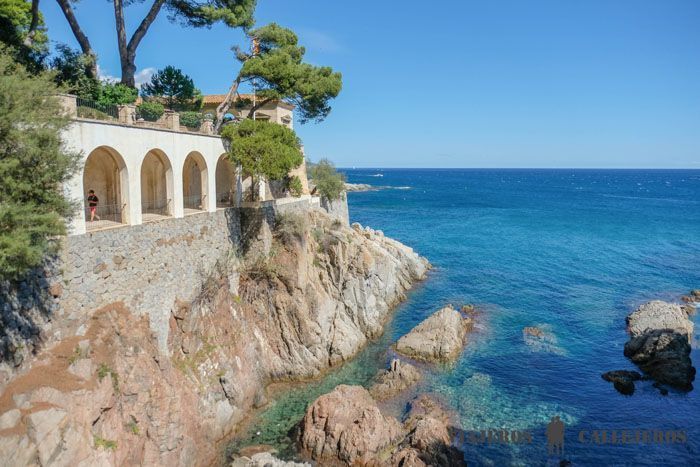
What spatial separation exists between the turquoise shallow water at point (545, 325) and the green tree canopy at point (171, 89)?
20455 millimetres

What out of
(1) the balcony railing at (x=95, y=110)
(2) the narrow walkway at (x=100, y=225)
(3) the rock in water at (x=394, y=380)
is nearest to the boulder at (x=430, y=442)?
(3) the rock in water at (x=394, y=380)

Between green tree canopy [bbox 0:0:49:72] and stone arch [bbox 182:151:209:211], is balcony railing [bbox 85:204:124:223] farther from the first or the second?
green tree canopy [bbox 0:0:49:72]

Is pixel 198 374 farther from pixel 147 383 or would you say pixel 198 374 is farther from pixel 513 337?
pixel 513 337

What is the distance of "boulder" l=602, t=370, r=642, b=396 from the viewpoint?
24266 mm

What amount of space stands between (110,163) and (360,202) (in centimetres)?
8801

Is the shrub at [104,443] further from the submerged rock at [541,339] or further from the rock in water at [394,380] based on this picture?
the submerged rock at [541,339]

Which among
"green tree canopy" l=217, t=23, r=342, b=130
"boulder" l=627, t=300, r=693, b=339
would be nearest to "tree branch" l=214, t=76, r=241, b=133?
"green tree canopy" l=217, t=23, r=342, b=130

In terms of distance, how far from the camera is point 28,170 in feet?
43.8

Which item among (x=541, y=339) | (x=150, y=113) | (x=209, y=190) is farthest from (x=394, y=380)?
(x=150, y=113)

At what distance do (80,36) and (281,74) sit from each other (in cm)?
1172

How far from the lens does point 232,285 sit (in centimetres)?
2442

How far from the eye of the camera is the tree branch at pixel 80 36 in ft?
86.6

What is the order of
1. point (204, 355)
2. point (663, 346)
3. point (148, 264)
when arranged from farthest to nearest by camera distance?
1. point (663, 346)
2. point (204, 355)
3. point (148, 264)

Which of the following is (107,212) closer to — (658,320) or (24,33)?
(24,33)
